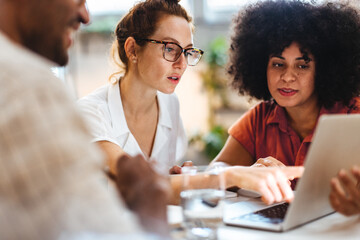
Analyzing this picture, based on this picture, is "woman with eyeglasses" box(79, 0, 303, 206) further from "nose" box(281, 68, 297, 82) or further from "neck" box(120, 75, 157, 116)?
"nose" box(281, 68, 297, 82)

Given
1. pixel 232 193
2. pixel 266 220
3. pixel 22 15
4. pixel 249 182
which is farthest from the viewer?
pixel 232 193

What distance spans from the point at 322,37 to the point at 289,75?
29 cm

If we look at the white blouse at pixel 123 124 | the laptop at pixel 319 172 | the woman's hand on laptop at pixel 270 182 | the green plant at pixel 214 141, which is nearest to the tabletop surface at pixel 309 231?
the laptop at pixel 319 172

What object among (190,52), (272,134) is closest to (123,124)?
(190,52)

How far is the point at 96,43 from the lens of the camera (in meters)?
5.09

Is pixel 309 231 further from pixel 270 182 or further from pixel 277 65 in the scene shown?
pixel 277 65

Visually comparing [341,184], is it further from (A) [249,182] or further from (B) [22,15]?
(B) [22,15]

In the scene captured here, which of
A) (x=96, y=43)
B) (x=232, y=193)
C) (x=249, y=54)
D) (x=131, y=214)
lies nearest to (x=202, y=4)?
(x=96, y=43)

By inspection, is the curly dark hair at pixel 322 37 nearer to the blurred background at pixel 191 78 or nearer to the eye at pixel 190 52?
the eye at pixel 190 52

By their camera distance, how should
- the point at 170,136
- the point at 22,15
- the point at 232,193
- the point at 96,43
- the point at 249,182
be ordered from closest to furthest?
the point at 22,15 → the point at 249,182 → the point at 232,193 → the point at 170,136 → the point at 96,43

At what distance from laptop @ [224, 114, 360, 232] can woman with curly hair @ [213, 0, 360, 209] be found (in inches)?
31.9

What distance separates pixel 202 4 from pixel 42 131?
15.9ft

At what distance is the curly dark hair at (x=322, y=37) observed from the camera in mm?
2080

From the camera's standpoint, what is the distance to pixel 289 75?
6.57ft
